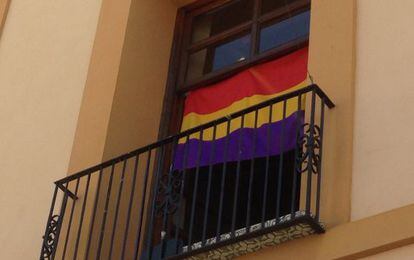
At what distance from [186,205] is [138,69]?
133 cm

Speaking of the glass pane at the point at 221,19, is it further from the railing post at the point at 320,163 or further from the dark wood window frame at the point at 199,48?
the railing post at the point at 320,163

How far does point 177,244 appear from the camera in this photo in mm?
6824

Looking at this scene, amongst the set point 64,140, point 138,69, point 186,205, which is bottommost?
point 186,205

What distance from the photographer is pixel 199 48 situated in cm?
878

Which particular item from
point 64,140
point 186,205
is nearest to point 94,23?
point 64,140

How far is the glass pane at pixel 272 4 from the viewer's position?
8.32 m

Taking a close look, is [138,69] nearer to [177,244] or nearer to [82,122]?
[82,122]

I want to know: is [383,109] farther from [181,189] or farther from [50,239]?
[50,239]

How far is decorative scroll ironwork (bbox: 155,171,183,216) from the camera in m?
6.97

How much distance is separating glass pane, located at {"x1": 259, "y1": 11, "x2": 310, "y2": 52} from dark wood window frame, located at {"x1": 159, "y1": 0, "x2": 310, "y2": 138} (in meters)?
0.04

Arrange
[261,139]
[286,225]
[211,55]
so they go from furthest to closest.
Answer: [211,55] → [261,139] → [286,225]

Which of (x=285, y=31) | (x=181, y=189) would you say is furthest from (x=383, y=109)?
(x=285, y=31)

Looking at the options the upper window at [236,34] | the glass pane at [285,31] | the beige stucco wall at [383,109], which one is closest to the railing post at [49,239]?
the upper window at [236,34]

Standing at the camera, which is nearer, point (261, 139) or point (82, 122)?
point (261, 139)
